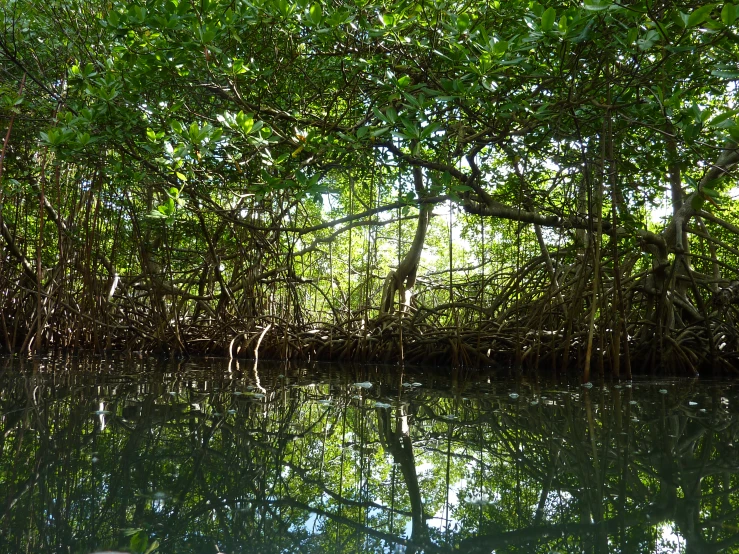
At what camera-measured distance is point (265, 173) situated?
8.89ft

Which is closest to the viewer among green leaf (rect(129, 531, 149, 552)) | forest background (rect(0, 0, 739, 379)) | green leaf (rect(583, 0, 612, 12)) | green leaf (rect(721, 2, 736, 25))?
green leaf (rect(129, 531, 149, 552))

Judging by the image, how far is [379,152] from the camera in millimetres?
3570

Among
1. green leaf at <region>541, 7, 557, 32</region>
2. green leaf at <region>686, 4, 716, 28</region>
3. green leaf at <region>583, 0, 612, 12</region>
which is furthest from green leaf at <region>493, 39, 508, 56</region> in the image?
green leaf at <region>686, 4, 716, 28</region>

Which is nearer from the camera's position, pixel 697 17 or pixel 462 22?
pixel 697 17

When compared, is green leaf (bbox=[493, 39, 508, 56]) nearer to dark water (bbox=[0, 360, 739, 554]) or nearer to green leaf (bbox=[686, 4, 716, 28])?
green leaf (bbox=[686, 4, 716, 28])

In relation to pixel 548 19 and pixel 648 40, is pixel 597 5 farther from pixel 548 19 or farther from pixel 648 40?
pixel 648 40

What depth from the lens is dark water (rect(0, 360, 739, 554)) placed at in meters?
0.89

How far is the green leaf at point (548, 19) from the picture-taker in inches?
80.6

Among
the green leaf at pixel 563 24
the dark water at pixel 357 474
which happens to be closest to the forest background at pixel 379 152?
the green leaf at pixel 563 24

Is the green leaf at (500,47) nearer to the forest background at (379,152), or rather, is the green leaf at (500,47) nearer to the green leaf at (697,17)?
the forest background at (379,152)

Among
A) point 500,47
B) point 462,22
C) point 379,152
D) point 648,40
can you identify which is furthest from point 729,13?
point 379,152

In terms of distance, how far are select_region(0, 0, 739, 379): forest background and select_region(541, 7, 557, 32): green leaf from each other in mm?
14

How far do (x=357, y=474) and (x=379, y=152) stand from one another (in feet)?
8.59

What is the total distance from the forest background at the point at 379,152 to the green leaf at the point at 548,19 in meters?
0.01
